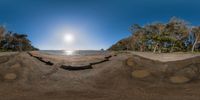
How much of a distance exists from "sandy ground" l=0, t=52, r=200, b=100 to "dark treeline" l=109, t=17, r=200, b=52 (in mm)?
55097

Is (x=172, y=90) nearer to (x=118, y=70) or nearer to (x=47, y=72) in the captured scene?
(x=118, y=70)

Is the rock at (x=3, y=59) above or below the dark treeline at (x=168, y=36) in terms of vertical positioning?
below

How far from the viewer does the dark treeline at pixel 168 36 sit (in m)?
68.9

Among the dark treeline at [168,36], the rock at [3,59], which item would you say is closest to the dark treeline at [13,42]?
the dark treeline at [168,36]

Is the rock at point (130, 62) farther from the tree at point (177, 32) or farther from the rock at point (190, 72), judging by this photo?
the tree at point (177, 32)

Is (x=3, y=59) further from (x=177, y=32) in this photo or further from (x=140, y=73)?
(x=177, y=32)

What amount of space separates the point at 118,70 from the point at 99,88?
9.36 feet

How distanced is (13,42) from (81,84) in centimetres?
7813

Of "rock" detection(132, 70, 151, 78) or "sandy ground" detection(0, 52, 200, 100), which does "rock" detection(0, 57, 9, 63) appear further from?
"rock" detection(132, 70, 151, 78)

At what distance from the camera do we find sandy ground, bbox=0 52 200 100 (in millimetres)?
A: 11459

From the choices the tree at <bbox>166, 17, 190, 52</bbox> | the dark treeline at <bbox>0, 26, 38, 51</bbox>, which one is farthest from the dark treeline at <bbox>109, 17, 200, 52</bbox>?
the dark treeline at <bbox>0, 26, 38, 51</bbox>

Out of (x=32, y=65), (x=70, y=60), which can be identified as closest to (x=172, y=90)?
(x=70, y=60)

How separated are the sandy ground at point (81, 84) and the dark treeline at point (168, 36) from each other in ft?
181

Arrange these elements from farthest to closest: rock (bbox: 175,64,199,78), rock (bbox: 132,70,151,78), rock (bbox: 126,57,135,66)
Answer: rock (bbox: 126,57,135,66) → rock (bbox: 132,70,151,78) → rock (bbox: 175,64,199,78)
